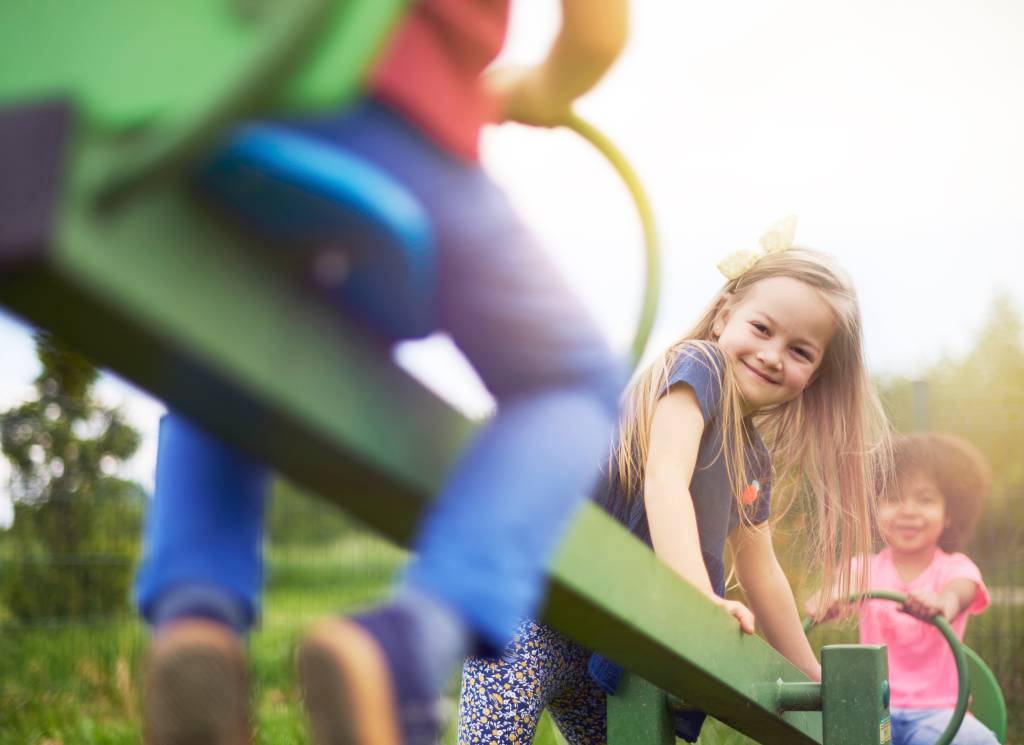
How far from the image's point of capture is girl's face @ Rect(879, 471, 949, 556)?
135 inches

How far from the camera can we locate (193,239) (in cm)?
64

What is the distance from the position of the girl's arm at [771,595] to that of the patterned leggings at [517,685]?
39 centimetres

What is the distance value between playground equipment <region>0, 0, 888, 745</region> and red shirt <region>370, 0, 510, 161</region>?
0.09m

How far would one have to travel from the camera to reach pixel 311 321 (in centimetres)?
72

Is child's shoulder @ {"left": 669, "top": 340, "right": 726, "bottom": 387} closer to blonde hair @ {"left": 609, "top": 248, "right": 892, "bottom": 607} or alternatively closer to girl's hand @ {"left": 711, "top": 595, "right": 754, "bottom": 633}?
blonde hair @ {"left": 609, "top": 248, "right": 892, "bottom": 607}

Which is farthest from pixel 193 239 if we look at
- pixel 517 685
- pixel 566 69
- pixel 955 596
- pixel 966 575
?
pixel 966 575

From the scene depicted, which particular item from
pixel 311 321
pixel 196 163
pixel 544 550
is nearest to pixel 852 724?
A: pixel 544 550

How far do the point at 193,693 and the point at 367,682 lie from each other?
0.40 ft

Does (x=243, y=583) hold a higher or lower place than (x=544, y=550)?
lower

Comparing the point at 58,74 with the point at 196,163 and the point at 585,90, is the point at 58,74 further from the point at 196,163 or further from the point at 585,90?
the point at 585,90

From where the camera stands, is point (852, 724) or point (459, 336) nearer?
point (459, 336)

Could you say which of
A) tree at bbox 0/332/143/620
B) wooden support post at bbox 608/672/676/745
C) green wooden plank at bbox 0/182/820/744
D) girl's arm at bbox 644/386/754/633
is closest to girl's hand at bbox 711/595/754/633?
girl's arm at bbox 644/386/754/633

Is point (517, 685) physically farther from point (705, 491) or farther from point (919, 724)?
point (919, 724)

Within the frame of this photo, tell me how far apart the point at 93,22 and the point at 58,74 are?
5cm
